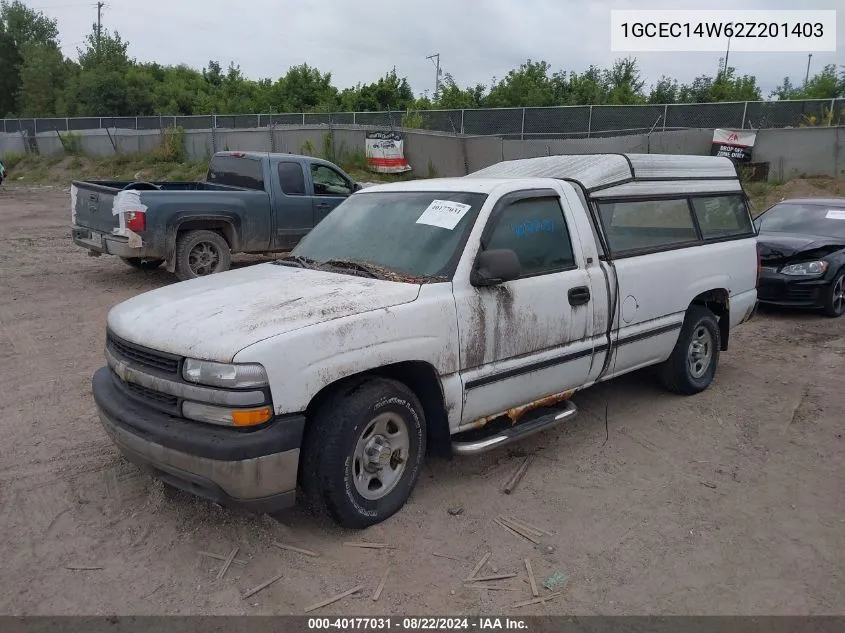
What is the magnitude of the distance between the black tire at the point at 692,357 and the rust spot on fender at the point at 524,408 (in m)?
1.40

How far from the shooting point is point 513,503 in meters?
3.93

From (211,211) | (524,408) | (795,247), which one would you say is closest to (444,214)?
(524,408)

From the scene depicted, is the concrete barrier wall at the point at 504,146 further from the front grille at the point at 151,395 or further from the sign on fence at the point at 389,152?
the front grille at the point at 151,395

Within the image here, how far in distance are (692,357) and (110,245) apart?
720cm

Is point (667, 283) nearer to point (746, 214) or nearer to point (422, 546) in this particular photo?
point (746, 214)

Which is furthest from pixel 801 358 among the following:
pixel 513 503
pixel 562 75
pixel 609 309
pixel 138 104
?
pixel 138 104

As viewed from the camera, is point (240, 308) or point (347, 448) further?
→ point (240, 308)

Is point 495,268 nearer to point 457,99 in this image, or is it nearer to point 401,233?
point 401,233

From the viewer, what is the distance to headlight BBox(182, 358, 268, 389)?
3.04 m

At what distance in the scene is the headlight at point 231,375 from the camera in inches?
120

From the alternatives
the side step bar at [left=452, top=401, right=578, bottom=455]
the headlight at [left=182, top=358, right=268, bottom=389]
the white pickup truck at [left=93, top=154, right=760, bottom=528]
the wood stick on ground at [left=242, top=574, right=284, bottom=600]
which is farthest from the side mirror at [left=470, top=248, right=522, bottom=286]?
the wood stick on ground at [left=242, top=574, right=284, bottom=600]

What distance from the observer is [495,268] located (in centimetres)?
380

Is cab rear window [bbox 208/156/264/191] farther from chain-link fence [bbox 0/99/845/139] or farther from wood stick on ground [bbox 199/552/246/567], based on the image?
chain-link fence [bbox 0/99/845/139]

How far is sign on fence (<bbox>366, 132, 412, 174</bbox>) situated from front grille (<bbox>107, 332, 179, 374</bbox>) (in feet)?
62.9
